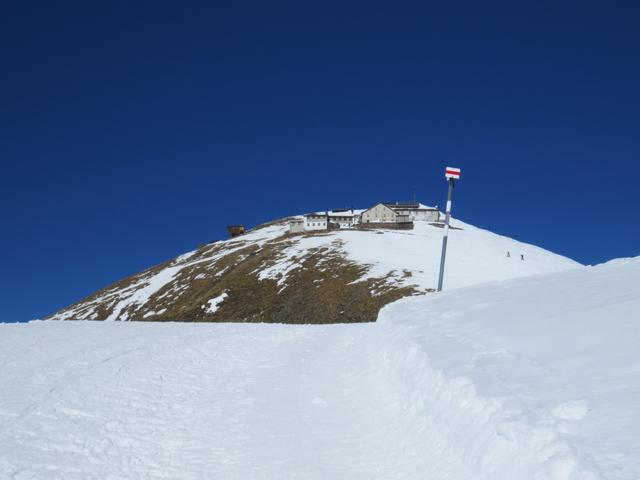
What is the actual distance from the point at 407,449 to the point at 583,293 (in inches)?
268

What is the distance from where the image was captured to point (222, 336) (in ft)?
58.4

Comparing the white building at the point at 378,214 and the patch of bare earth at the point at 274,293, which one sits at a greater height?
the white building at the point at 378,214

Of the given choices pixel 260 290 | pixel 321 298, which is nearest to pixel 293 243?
pixel 260 290

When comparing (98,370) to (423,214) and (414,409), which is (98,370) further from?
(423,214)

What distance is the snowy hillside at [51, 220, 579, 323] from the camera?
168ft

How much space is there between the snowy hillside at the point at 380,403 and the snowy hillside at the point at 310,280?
3329 cm

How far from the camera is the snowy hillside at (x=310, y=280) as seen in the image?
168 ft

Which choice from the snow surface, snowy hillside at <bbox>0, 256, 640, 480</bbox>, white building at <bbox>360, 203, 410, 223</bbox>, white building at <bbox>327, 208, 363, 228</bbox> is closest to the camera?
snowy hillside at <bbox>0, 256, 640, 480</bbox>

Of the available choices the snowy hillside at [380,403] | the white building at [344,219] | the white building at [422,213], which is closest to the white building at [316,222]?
the white building at [344,219]

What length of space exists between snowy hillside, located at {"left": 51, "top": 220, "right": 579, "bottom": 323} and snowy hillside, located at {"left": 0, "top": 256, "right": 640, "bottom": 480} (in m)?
33.3

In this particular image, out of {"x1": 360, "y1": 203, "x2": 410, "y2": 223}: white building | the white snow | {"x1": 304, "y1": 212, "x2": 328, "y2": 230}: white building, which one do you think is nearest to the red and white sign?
the white snow

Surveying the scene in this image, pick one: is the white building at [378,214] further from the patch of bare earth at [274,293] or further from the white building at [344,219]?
Result: the patch of bare earth at [274,293]

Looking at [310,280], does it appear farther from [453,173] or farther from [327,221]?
[327,221]

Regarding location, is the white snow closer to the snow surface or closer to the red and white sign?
the snow surface
